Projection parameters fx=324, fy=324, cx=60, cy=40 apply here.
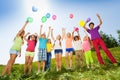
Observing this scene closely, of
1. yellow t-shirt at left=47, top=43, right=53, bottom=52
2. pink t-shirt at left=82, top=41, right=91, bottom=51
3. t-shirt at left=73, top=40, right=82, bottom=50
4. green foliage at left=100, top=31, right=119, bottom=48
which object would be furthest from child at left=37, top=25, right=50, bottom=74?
green foliage at left=100, top=31, right=119, bottom=48

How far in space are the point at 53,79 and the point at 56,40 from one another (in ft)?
17.0

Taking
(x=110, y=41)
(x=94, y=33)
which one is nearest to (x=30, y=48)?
(x=94, y=33)

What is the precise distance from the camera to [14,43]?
15.7 metres

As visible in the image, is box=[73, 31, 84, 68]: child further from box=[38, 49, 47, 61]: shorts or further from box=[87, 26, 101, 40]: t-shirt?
box=[38, 49, 47, 61]: shorts

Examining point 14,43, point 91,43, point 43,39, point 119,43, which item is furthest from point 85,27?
point 119,43

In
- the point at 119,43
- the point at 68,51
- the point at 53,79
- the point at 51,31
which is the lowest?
the point at 53,79

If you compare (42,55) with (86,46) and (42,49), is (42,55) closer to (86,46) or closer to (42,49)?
(42,49)

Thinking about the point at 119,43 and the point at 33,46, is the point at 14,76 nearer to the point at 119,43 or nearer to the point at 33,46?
the point at 33,46

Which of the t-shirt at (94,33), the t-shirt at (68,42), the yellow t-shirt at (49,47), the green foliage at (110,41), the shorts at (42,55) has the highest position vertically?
the green foliage at (110,41)

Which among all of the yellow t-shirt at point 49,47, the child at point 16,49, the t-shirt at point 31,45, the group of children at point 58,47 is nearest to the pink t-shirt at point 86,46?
the group of children at point 58,47

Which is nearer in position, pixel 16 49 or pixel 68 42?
pixel 16 49

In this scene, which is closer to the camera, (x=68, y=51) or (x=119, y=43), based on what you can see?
(x=68, y=51)

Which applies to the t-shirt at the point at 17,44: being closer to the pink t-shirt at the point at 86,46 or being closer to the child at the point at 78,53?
the child at the point at 78,53

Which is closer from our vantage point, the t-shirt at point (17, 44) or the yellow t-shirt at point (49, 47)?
the t-shirt at point (17, 44)
